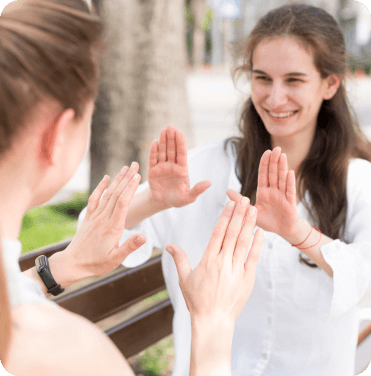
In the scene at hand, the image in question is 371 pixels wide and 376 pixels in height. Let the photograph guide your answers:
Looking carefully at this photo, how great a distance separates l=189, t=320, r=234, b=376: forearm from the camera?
0.97 m

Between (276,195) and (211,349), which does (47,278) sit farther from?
(276,195)

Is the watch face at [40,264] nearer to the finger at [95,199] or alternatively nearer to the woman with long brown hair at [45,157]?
the finger at [95,199]

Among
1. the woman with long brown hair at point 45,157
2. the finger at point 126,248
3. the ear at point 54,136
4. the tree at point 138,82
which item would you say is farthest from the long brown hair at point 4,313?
the tree at point 138,82

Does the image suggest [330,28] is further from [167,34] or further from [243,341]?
[167,34]

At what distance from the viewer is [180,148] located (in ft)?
4.96

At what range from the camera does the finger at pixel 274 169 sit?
54.1 inches

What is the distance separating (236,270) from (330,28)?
1.17 m

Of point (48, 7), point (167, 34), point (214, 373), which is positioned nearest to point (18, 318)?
point (214, 373)

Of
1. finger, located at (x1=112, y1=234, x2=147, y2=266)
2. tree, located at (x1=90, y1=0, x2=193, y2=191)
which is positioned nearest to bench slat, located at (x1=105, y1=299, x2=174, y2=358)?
finger, located at (x1=112, y1=234, x2=147, y2=266)

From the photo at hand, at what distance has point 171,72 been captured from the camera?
3.82m

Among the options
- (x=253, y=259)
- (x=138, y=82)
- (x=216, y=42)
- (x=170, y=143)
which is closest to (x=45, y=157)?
(x=253, y=259)

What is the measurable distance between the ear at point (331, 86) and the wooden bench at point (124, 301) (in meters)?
1.08

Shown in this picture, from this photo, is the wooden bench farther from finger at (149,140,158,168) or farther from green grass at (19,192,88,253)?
green grass at (19,192,88,253)

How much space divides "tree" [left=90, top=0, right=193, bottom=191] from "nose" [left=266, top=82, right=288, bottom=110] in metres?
2.18
